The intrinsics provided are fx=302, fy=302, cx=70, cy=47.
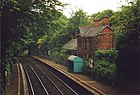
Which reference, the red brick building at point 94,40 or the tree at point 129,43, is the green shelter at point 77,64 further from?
the tree at point 129,43

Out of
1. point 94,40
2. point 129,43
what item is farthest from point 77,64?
point 129,43

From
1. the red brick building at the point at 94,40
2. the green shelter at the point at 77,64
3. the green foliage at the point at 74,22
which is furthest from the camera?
the green foliage at the point at 74,22

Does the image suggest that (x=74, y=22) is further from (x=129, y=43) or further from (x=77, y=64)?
(x=129, y=43)

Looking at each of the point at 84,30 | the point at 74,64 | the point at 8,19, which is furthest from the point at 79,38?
the point at 8,19

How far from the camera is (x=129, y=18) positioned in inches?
970

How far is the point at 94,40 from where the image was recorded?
45.9m

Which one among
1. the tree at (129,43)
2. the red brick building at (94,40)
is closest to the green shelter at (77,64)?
the red brick building at (94,40)

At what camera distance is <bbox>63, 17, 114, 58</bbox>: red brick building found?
43719 millimetres

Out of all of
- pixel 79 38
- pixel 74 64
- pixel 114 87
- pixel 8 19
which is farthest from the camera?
pixel 79 38

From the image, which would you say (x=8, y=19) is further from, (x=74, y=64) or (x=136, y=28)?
(x=74, y=64)

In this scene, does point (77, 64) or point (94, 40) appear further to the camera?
point (94, 40)

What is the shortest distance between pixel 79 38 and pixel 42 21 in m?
31.0

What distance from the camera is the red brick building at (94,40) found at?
43.7 meters

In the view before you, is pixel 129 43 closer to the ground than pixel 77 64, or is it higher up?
higher up
